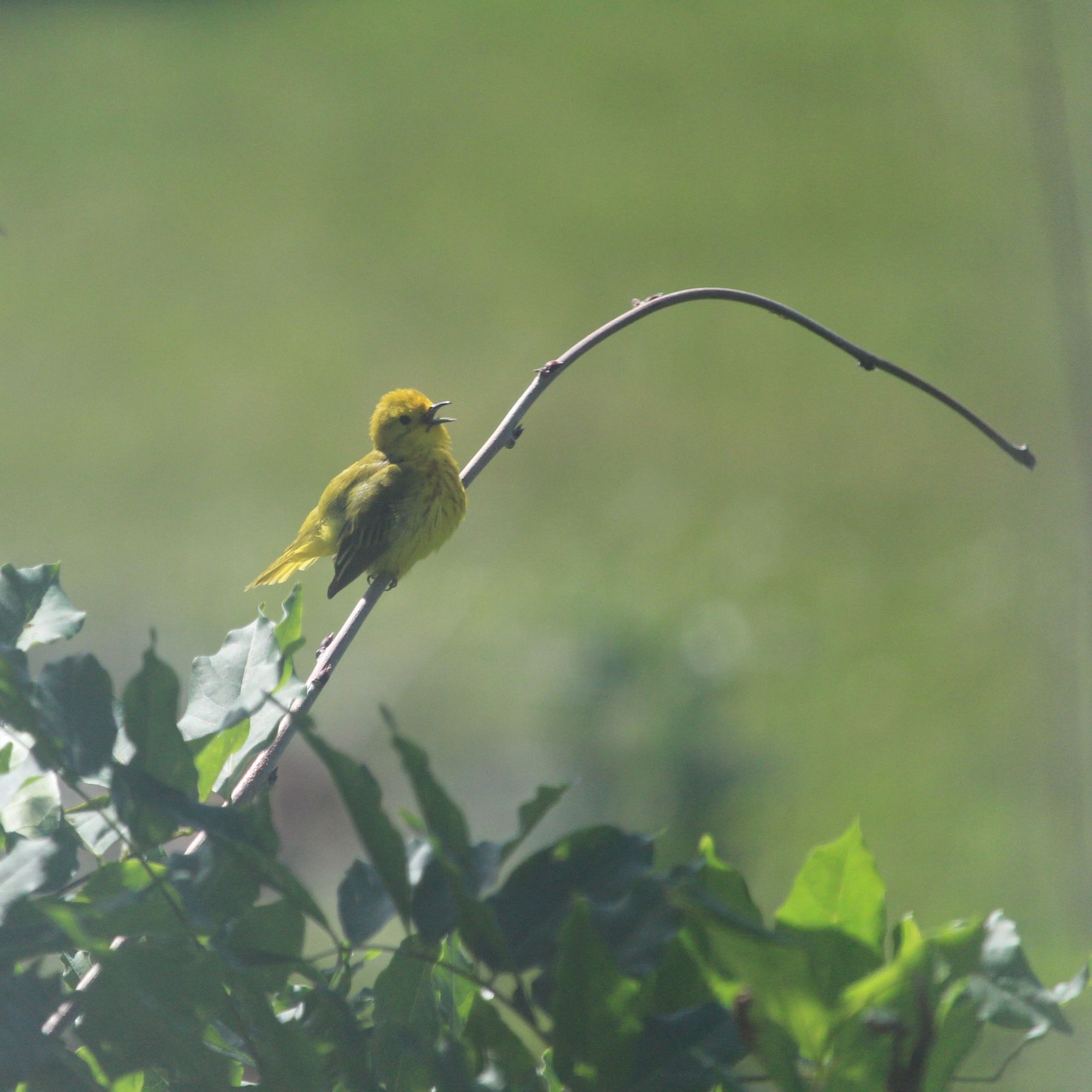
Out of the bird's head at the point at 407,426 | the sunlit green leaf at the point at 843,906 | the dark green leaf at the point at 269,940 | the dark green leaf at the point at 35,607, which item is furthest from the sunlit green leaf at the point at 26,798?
the bird's head at the point at 407,426

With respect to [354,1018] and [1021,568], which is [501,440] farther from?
[1021,568]

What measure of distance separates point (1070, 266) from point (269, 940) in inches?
92.4

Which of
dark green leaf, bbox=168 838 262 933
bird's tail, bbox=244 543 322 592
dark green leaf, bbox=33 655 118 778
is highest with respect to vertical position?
dark green leaf, bbox=33 655 118 778

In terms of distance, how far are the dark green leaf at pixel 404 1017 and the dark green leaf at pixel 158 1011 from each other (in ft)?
0.17

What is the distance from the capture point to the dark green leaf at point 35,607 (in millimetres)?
455

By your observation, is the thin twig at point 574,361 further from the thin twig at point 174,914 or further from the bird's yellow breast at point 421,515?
the bird's yellow breast at point 421,515

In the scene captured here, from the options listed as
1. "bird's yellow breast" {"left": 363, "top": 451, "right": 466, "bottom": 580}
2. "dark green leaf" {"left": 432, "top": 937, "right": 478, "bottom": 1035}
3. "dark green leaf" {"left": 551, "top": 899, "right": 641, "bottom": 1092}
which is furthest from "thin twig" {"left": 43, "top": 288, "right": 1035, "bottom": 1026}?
"bird's yellow breast" {"left": 363, "top": 451, "right": 466, "bottom": 580}

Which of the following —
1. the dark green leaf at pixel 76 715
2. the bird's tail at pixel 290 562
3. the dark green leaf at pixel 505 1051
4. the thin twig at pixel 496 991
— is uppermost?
the dark green leaf at pixel 76 715

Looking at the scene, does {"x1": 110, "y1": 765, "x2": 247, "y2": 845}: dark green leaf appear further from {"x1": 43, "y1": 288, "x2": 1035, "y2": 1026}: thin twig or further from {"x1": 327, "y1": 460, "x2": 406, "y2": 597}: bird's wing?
{"x1": 327, "y1": 460, "x2": 406, "y2": 597}: bird's wing

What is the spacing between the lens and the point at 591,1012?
29 cm

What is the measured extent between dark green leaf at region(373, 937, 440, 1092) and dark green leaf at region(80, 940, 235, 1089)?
53mm

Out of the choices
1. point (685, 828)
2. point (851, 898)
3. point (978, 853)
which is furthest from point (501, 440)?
point (978, 853)

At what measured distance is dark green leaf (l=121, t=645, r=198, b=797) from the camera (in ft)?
1.13

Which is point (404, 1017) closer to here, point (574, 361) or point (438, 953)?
point (438, 953)
